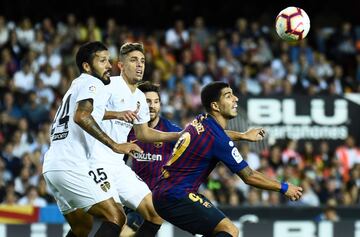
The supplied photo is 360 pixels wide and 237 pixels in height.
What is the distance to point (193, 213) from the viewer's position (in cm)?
843

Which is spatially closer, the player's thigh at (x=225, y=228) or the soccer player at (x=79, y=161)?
the player's thigh at (x=225, y=228)

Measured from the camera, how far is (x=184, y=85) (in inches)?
697

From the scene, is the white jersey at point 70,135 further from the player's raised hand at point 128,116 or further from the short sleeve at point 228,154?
the short sleeve at point 228,154

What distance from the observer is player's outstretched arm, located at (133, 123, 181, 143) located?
938 centimetres

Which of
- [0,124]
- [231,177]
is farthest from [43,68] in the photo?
[231,177]

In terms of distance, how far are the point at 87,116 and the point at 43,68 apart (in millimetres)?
9260

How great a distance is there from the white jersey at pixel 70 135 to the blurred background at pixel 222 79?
532 cm

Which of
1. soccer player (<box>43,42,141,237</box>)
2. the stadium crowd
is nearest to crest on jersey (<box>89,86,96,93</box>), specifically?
soccer player (<box>43,42,141,237</box>)

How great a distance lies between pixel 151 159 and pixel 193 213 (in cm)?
164

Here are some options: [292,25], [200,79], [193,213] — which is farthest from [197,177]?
[200,79]

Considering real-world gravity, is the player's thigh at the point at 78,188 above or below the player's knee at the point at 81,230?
above

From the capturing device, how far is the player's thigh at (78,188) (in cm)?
848

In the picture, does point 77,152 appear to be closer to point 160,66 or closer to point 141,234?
point 141,234

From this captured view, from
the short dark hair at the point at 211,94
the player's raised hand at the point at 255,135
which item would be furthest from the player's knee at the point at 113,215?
the player's raised hand at the point at 255,135
